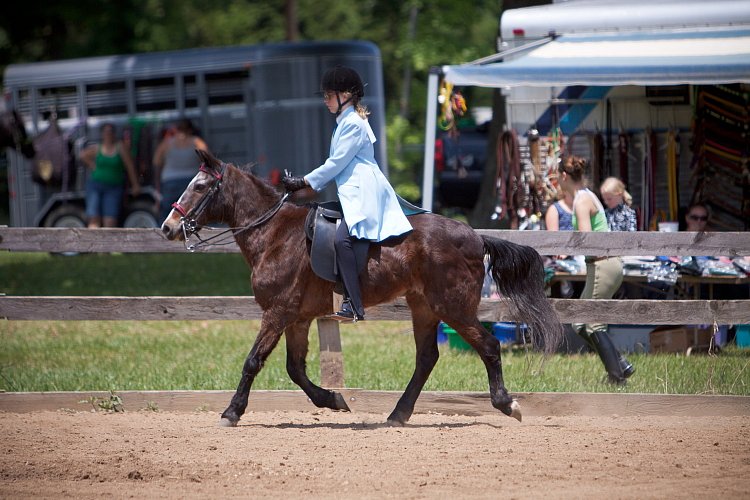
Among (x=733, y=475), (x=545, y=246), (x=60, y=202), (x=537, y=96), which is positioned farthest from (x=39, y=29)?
(x=733, y=475)

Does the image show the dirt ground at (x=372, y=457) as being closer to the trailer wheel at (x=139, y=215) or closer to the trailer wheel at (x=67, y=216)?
the trailer wheel at (x=139, y=215)

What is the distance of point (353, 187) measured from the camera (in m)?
7.29

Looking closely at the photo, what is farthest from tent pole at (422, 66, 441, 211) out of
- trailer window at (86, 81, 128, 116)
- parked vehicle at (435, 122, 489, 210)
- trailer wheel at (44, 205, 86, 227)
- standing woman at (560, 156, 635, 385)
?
trailer wheel at (44, 205, 86, 227)

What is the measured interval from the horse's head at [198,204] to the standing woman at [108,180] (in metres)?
11.2

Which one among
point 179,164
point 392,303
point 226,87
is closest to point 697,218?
point 392,303

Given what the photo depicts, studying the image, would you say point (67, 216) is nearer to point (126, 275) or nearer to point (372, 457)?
point (126, 275)

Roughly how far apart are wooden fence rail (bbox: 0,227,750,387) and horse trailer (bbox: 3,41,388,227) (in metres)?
8.45

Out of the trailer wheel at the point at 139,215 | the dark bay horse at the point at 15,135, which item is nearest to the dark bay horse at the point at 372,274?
the trailer wheel at the point at 139,215

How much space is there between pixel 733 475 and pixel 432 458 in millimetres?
1697

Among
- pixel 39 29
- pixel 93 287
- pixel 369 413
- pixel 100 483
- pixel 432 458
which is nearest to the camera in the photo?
pixel 100 483

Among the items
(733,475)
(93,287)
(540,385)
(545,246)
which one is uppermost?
(545,246)

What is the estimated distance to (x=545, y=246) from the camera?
27.5ft

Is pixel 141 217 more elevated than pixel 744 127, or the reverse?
pixel 744 127

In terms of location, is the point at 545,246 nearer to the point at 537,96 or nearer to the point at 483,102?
the point at 537,96
